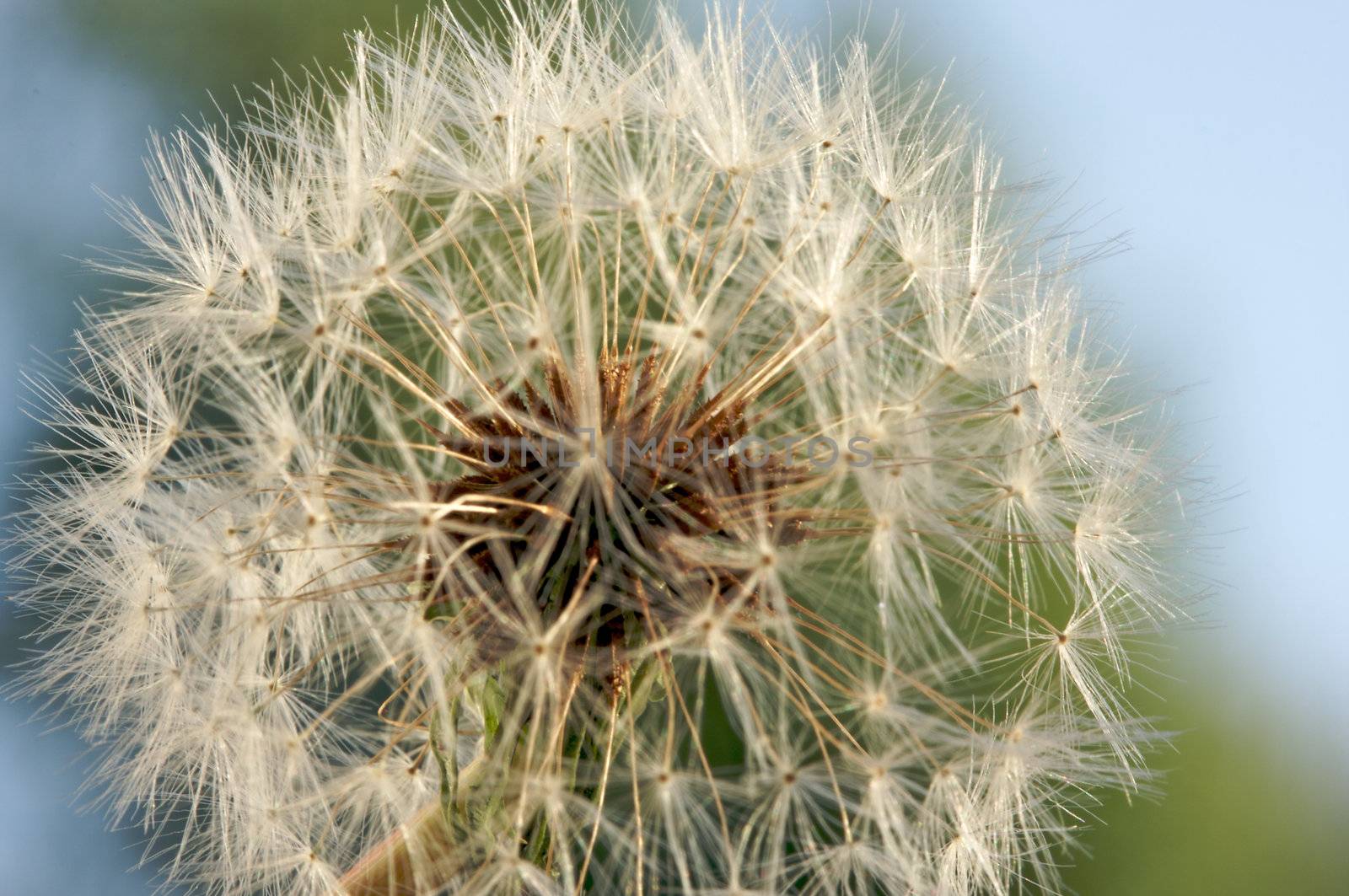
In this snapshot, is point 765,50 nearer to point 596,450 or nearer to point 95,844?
point 596,450

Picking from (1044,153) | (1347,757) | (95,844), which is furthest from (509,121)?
(1347,757)

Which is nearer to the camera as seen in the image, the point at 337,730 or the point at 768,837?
the point at 768,837

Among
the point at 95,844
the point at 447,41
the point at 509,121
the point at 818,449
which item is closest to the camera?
the point at 818,449

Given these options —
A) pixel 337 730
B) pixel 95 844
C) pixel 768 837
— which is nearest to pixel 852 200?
pixel 768 837

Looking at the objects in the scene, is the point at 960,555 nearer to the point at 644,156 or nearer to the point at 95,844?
the point at 644,156

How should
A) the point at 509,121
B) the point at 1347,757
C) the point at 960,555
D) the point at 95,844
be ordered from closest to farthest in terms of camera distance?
the point at 960,555
the point at 509,121
the point at 95,844
the point at 1347,757

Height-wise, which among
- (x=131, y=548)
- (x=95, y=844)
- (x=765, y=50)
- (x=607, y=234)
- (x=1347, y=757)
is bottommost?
(x=95, y=844)

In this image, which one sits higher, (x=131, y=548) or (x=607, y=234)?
(x=607, y=234)
